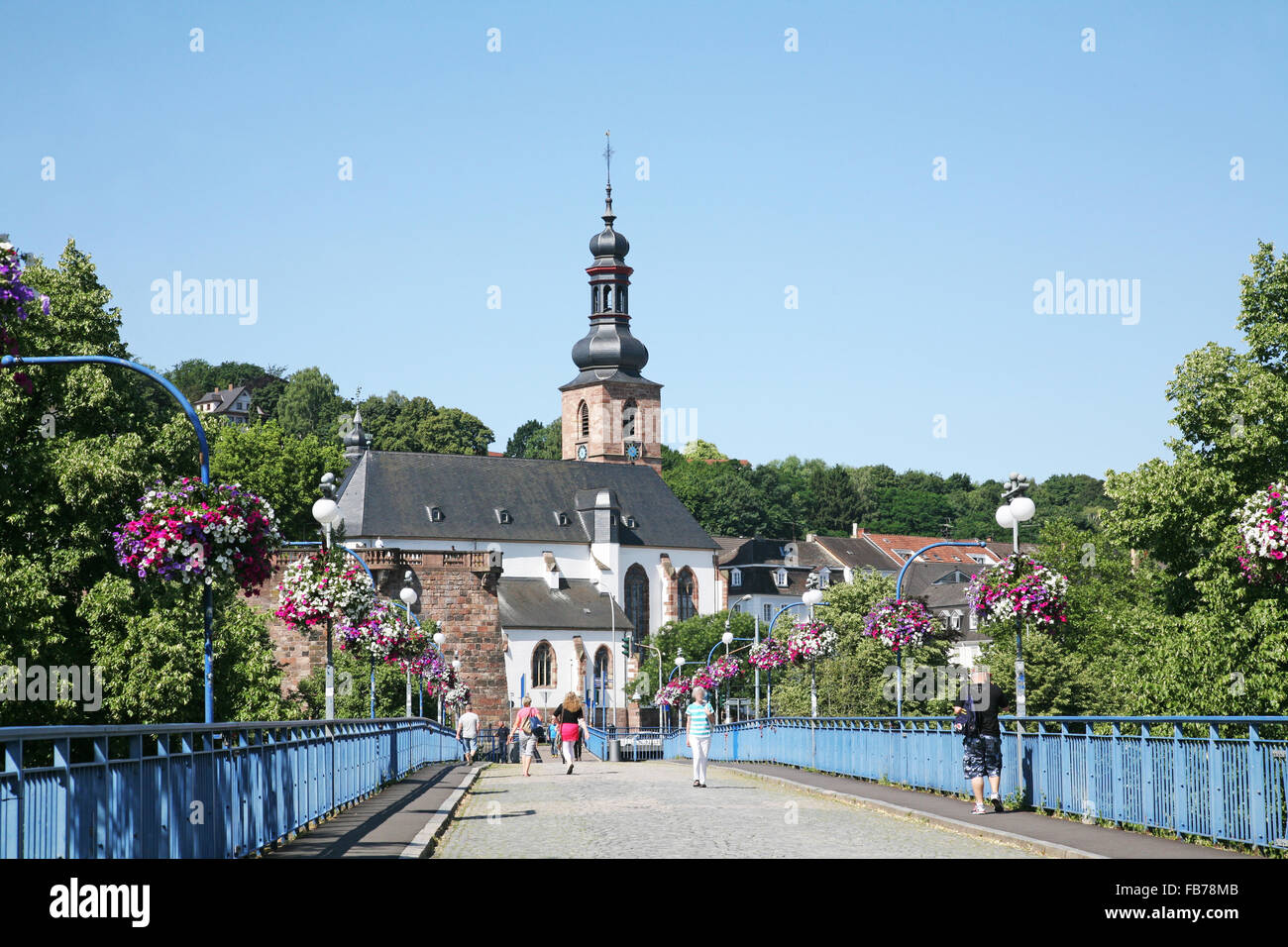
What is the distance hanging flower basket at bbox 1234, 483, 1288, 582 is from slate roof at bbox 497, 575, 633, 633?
3118 inches

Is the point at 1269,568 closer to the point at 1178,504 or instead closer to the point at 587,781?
the point at 587,781

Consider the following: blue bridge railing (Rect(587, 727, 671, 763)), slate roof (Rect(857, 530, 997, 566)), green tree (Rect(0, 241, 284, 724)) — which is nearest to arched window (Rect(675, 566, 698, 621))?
blue bridge railing (Rect(587, 727, 671, 763))

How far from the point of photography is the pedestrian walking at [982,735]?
17688 mm

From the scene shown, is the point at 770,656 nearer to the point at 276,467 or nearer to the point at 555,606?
the point at 276,467

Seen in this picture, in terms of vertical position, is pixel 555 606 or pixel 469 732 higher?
pixel 555 606

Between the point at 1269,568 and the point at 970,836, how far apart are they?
203 inches

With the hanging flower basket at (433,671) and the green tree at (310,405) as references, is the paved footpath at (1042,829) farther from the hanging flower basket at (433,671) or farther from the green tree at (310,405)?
the green tree at (310,405)

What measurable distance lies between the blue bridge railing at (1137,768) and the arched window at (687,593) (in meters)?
85.5

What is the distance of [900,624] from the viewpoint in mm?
29609

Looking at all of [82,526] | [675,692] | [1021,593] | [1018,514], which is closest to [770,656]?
[82,526]

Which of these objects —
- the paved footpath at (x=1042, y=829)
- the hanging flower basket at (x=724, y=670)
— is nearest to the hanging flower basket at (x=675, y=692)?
the hanging flower basket at (x=724, y=670)

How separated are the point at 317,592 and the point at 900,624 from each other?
37.5 feet
